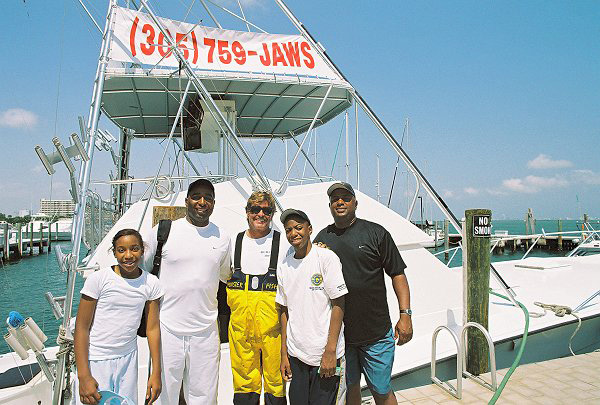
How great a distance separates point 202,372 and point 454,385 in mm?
2938

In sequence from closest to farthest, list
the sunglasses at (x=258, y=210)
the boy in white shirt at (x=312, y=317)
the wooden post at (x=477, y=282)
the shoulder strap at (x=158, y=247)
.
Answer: the boy in white shirt at (x=312, y=317)
the shoulder strap at (x=158, y=247)
the sunglasses at (x=258, y=210)
the wooden post at (x=477, y=282)

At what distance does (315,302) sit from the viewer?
8.87ft

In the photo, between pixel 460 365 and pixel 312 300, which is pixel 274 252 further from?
pixel 460 365

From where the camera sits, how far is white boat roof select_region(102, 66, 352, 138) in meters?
6.05

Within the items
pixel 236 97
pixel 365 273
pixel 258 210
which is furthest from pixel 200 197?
pixel 236 97

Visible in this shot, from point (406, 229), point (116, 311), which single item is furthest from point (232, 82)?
point (116, 311)

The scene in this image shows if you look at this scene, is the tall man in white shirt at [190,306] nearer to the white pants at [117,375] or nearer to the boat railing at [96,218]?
the white pants at [117,375]

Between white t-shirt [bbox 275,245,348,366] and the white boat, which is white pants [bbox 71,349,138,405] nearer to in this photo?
white t-shirt [bbox 275,245,348,366]

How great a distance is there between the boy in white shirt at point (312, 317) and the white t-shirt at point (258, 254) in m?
0.17

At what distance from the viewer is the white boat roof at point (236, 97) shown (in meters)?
6.05

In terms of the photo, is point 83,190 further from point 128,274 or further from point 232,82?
point 232,82

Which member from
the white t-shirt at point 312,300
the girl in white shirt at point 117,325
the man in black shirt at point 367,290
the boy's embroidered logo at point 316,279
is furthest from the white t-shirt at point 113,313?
the man in black shirt at point 367,290

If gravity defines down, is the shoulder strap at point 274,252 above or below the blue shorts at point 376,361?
above

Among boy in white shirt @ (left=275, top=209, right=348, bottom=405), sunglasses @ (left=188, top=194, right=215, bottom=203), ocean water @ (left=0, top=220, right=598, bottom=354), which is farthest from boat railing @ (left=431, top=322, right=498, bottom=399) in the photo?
ocean water @ (left=0, top=220, right=598, bottom=354)
